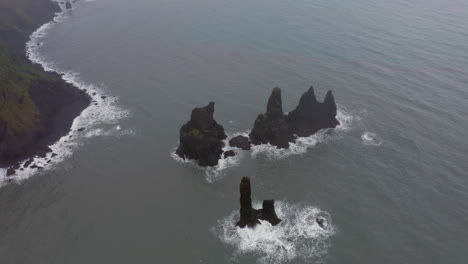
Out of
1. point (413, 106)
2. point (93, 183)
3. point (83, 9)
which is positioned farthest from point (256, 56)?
point (83, 9)

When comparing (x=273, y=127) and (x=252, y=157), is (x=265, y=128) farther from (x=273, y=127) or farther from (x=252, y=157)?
(x=252, y=157)

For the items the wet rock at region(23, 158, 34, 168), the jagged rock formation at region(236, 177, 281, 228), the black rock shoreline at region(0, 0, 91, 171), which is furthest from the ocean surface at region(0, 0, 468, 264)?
the black rock shoreline at region(0, 0, 91, 171)

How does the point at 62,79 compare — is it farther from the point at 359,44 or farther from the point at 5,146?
the point at 359,44

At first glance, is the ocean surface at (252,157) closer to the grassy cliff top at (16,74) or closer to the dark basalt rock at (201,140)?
the dark basalt rock at (201,140)

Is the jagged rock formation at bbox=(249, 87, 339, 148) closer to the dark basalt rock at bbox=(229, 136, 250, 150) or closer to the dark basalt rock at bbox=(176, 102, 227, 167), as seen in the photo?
the dark basalt rock at bbox=(229, 136, 250, 150)

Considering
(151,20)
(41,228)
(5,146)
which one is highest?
(151,20)
